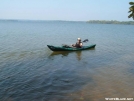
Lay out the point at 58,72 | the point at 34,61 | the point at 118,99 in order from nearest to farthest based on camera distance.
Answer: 1. the point at 118,99
2. the point at 58,72
3. the point at 34,61

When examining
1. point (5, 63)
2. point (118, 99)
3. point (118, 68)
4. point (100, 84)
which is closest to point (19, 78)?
point (5, 63)

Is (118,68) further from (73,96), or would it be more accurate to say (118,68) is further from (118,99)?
(73,96)

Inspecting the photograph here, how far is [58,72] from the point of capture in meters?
14.9

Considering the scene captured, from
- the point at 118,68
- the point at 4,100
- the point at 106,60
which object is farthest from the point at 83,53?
the point at 4,100

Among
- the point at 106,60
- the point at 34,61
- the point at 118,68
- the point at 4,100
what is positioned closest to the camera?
the point at 4,100

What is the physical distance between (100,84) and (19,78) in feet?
19.8

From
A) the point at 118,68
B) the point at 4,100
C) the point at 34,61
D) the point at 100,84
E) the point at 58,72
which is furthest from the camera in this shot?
the point at 34,61

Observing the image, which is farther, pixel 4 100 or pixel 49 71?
pixel 49 71

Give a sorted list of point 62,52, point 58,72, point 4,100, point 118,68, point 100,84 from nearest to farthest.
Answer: point 4,100 → point 100,84 → point 58,72 → point 118,68 → point 62,52

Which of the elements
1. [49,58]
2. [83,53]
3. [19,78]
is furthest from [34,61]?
[83,53]

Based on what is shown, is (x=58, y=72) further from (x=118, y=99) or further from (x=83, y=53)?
(x=83, y=53)

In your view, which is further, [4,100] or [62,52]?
[62,52]

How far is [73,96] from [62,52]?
1309cm

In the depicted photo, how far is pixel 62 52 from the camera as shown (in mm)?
23344
